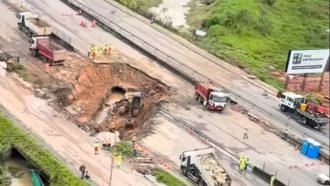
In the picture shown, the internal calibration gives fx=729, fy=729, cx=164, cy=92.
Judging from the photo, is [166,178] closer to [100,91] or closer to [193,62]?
[100,91]

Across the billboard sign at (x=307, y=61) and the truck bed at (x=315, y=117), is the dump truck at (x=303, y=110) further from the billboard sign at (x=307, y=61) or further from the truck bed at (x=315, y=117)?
the billboard sign at (x=307, y=61)

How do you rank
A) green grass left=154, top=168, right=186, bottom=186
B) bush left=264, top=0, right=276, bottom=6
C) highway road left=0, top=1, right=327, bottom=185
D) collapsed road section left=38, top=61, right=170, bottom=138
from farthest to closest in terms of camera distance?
1. bush left=264, top=0, right=276, bottom=6
2. collapsed road section left=38, top=61, right=170, bottom=138
3. highway road left=0, top=1, right=327, bottom=185
4. green grass left=154, top=168, right=186, bottom=186

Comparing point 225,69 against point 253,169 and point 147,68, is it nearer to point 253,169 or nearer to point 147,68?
point 147,68

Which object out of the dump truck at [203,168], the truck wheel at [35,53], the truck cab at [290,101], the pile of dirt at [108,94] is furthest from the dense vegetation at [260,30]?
the dump truck at [203,168]

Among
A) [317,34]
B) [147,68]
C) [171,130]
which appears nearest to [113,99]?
[147,68]

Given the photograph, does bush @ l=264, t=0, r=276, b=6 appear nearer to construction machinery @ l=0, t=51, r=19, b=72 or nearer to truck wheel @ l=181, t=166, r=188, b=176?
construction machinery @ l=0, t=51, r=19, b=72

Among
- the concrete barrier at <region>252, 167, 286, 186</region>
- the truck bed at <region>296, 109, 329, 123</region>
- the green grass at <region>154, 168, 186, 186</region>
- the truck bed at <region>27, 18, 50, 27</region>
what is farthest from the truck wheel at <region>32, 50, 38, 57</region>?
the concrete barrier at <region>252, 167, 286, 186</region>

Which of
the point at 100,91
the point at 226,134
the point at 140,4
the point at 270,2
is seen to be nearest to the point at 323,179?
the point at 226,134
